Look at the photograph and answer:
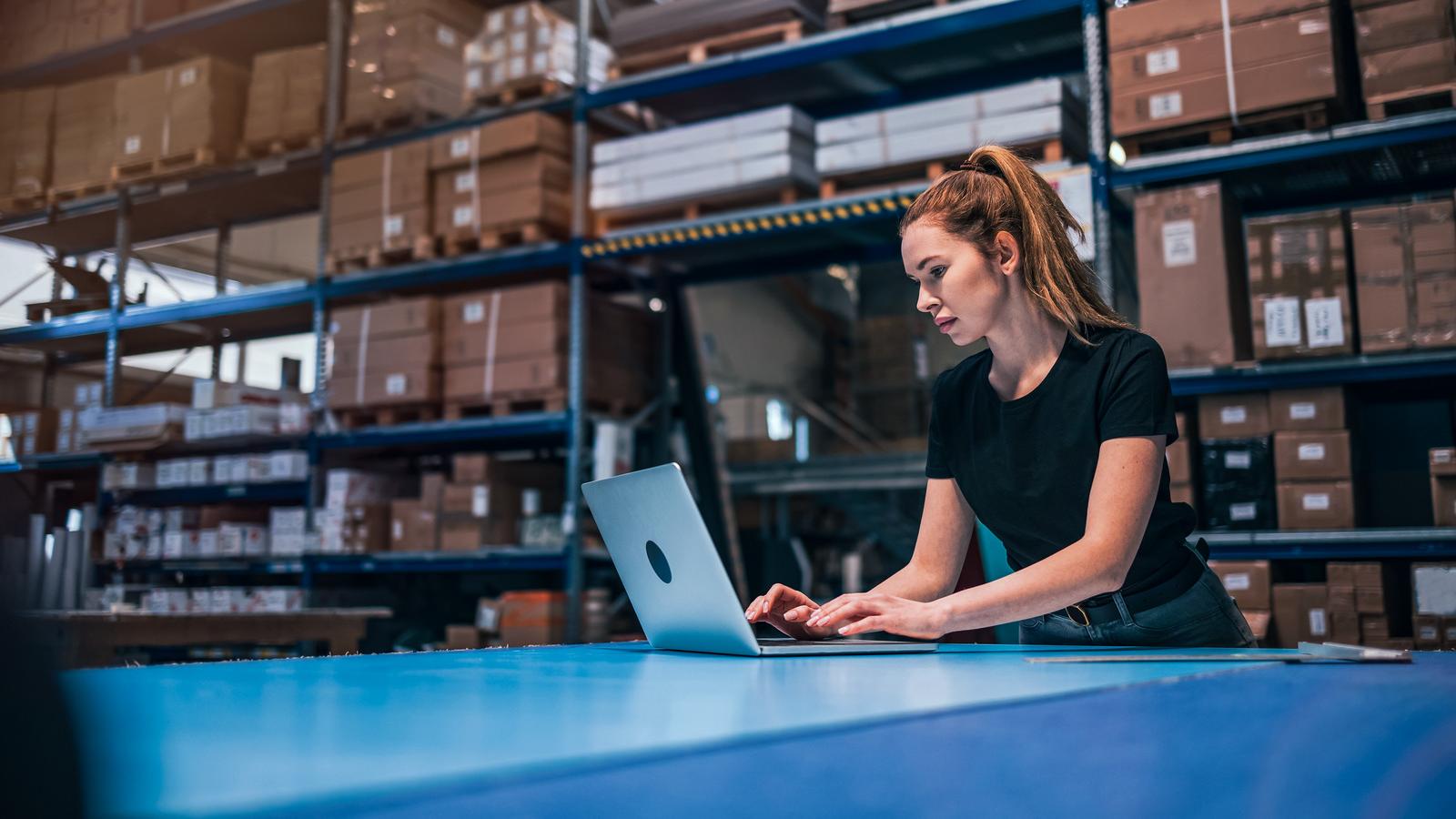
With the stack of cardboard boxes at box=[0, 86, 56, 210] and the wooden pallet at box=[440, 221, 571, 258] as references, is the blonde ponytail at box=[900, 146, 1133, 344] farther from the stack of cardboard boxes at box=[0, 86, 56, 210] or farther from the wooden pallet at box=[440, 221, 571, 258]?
the stack of cardboard boxes at box=[0, 86, 56, 210]

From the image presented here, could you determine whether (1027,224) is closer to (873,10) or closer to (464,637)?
(873,10)

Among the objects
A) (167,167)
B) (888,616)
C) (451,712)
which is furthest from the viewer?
(167,167)

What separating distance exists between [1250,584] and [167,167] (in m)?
7.83

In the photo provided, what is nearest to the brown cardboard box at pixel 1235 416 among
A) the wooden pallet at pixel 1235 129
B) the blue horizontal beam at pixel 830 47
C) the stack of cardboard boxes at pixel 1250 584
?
the stack of cardboard boxes at pixel 1250 584

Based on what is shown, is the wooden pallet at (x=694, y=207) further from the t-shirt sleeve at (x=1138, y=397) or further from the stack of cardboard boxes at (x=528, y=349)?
the t-shirt sleeve at (x=1138, y=397)

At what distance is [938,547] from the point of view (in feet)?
7.68

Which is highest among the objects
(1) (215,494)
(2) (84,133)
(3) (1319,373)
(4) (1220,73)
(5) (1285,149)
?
(2) (84,133)

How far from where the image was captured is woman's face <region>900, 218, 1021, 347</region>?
2230 mm

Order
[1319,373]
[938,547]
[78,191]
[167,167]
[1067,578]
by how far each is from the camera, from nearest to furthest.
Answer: [1067,578], [938,547], [1319,373], [167,167], [78,191]

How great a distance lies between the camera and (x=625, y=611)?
305 inches

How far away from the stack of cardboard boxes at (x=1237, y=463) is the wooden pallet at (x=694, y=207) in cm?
Answer: 250

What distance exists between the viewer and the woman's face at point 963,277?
2.23 meters

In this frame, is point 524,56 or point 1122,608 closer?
point 1122,608

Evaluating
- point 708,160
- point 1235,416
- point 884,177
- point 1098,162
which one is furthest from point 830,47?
point 1235,416
